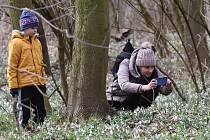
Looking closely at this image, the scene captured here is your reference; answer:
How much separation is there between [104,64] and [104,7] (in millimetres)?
832

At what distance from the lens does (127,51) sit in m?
8.47

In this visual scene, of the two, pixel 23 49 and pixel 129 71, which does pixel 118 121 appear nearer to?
pixel 129 71

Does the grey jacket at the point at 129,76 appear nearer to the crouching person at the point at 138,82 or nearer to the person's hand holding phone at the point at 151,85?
the crouching person at the point at 138,82

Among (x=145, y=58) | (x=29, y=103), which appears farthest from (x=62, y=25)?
(x=145, y=58)

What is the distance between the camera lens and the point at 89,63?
7598 millimetres

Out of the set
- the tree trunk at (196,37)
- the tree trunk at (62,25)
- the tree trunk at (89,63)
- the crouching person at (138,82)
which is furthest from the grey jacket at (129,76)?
the tree trunk at (196,37)

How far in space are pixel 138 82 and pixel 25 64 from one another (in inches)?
69.2

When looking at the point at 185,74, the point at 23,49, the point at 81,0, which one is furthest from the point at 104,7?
the point at 185,74

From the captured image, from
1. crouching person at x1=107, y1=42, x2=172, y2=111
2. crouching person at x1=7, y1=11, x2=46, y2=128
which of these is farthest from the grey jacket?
crouching person at x1=7, y1=11, x2=46, y2=128

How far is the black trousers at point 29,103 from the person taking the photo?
794 centimetres

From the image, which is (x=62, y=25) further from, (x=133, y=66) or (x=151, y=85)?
(x=151, y=85)

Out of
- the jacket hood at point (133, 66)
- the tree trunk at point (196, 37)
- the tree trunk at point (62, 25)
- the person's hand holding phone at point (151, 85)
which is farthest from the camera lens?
the tree trunk at point (196, 37)

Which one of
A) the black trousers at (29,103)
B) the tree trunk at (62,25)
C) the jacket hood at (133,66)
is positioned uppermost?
the tree trunk at (62,25)

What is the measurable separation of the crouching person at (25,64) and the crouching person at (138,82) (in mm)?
1227
